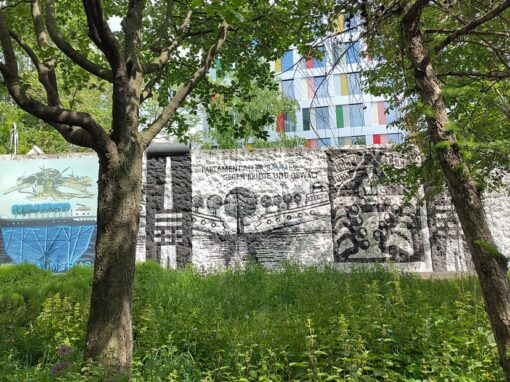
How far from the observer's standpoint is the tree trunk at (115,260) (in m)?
3.08

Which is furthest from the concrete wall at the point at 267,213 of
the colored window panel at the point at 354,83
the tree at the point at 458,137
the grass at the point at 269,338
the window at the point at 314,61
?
the colored window panel at the point at 354,83

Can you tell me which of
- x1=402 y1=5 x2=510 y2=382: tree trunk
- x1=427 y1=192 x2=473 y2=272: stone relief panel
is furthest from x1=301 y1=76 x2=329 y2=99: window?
x1=427 y1=192 x2=473 y2=272: stone relief panel

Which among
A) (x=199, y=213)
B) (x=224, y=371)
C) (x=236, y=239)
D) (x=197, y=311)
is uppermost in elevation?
(x=199, y=213)

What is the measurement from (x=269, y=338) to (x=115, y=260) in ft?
4.61

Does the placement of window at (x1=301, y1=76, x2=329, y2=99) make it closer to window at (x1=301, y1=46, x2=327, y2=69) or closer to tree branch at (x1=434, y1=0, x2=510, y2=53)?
window at (x1=301, y1=46, x2=327, y2=69)

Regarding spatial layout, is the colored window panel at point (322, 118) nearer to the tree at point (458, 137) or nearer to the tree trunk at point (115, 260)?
the tree at point (458, 137)

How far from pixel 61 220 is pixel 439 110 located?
1011 centimetres

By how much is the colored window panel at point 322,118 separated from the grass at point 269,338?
142 cm

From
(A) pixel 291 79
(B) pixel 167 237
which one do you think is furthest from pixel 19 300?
(B) pixel 167 237

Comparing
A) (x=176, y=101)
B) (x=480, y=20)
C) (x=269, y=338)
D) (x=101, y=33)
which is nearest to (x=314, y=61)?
(x=480, y=20)

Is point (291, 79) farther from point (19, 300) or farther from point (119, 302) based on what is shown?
point (19, 300)

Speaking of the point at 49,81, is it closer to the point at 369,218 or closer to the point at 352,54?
the point at 352,54

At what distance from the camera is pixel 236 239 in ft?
34.4

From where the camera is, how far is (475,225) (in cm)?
229
